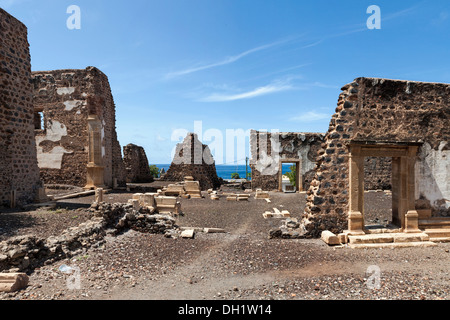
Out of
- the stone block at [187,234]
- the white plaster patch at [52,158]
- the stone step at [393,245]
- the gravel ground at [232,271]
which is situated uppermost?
the white plaster patch at [52,158]

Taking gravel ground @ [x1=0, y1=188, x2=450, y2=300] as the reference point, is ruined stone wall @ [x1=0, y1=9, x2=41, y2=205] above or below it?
above

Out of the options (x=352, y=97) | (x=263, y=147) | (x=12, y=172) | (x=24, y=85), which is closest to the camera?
(x=352, y=97)

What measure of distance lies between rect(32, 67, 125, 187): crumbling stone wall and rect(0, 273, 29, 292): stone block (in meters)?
11.6

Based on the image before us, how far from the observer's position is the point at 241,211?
1114 centimetres

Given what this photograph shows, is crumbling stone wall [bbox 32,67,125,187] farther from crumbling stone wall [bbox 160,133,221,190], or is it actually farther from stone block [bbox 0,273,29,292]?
stone block [bbox 0,273,29,292]

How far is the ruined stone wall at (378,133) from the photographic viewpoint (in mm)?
6930

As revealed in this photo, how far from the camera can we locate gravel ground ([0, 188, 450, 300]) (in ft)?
13.1

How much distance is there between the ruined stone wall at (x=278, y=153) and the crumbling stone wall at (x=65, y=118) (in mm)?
10729

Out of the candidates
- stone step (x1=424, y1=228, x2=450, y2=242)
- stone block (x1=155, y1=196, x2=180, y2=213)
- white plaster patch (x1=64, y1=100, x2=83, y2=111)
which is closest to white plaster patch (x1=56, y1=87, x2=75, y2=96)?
white plaster patch (x1=64, y1=100, x2=83, y2=111)

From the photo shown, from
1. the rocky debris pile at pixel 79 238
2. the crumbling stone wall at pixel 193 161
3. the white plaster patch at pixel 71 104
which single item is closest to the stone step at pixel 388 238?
the rocky debris pile at pixel 79 238

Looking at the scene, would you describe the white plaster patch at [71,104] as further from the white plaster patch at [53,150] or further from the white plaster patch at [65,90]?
the white plaster patch at [53,150]

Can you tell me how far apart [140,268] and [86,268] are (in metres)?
0.95
